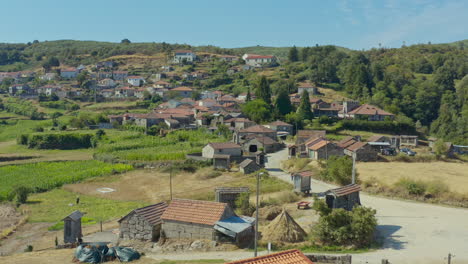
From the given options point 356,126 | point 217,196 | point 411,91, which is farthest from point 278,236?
point 411,91

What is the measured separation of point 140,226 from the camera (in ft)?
70.3

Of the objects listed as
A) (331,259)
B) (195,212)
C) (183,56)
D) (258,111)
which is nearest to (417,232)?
(331,259)

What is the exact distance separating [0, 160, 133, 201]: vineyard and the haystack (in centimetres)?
2543

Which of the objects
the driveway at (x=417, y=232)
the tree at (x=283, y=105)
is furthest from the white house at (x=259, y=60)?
the driveway at (x=417, y=232)

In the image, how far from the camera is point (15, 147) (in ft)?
199

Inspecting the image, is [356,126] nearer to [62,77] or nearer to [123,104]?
[123,104]

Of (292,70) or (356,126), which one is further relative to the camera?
(292,70)

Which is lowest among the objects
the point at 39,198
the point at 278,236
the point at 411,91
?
the point at 39,198

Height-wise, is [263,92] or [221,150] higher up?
[263,92]

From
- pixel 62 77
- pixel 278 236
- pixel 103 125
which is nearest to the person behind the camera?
pixel 278 236

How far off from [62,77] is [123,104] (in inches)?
1487

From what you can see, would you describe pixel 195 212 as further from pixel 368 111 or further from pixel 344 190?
pixel 368 111

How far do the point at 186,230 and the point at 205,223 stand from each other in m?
1.19

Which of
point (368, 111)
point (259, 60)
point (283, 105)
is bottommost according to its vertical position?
point (368, 111)
